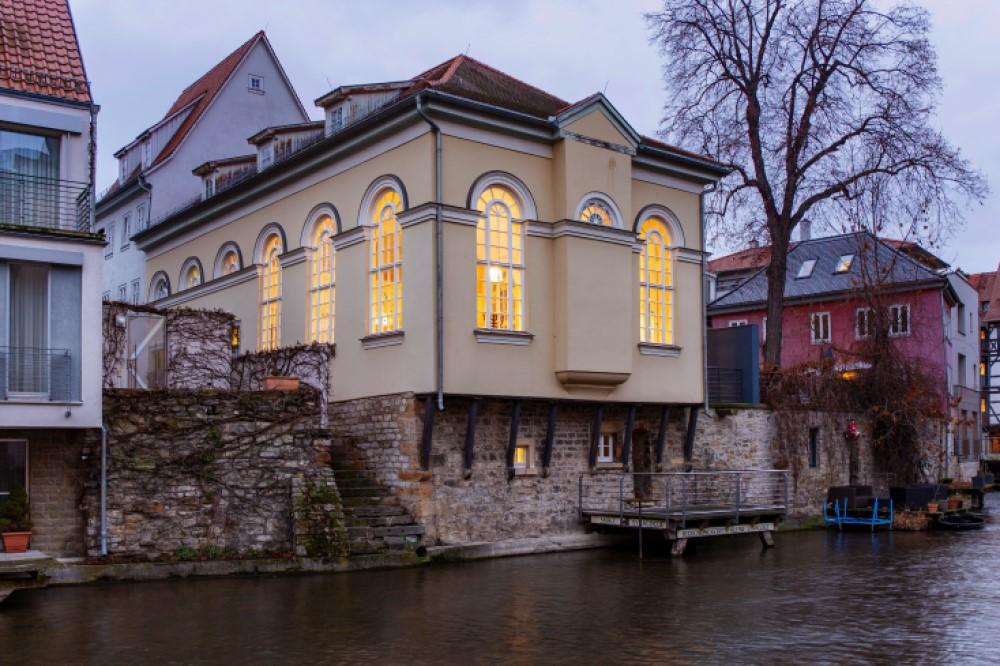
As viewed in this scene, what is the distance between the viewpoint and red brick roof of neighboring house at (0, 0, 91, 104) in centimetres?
1716

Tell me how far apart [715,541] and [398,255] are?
9.49m

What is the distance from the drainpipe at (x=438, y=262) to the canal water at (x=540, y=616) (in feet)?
11.2

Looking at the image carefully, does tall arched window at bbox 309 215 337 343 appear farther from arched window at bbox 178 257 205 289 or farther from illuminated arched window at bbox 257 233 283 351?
arched window at bbox 178 257 205 289

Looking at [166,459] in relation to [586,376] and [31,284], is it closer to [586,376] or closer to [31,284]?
[31,284]

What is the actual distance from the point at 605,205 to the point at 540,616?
417 inches

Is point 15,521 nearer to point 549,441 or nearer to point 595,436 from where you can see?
point 549,441

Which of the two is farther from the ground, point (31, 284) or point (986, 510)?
point (31, 284)

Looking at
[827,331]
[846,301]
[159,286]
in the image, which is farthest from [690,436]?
[827,331]

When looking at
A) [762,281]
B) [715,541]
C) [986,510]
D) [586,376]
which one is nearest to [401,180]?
[586,376]

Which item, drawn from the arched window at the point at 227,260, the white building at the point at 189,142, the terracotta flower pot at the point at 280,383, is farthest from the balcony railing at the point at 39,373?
the white building at the point at 189,142

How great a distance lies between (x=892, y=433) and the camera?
3031cm

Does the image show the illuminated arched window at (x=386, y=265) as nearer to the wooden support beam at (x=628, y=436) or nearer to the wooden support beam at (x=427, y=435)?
the wooden support beam at (x=427, y=435)

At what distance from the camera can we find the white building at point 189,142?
32.8 m

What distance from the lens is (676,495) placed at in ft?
76.6
